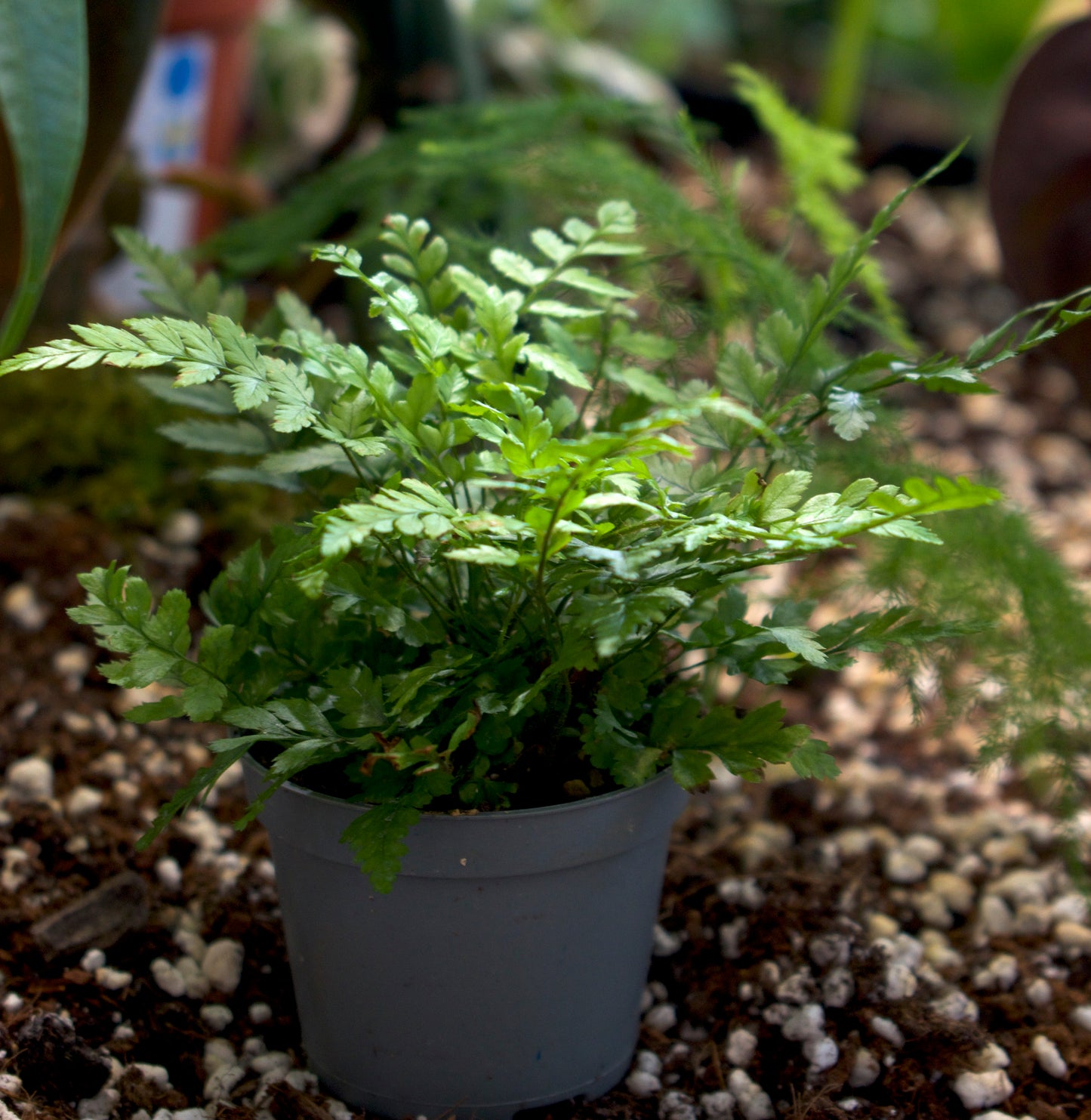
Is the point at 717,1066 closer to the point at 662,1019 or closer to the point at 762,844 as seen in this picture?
the point at 662,1019

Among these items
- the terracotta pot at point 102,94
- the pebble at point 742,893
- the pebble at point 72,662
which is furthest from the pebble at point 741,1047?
the terracotta pot at point 102,94

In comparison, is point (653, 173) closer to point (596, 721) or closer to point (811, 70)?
point (596, 721)

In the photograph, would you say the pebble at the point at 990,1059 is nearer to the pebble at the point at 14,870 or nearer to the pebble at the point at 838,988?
the pebble at the point at 838,988

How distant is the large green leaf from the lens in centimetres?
82

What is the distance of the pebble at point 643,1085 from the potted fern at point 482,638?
0.04 metres

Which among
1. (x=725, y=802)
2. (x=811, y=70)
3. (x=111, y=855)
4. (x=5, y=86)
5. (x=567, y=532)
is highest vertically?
(x=5, y=86)

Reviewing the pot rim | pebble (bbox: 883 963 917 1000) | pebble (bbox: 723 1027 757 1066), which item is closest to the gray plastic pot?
the pot rim

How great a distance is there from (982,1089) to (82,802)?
699mm

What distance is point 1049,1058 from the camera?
80 cm

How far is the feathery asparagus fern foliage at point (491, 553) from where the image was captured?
54 centimetres

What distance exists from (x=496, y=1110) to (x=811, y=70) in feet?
9.01

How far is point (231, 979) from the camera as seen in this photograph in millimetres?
822

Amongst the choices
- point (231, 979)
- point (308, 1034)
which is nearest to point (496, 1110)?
point (308, 1034)

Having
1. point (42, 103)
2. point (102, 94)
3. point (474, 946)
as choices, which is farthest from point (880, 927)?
point (102, 94)
